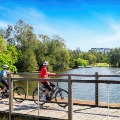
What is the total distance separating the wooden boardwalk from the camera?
8.62 metres

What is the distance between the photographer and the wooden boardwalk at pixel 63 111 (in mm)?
8625

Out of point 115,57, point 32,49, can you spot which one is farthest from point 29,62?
point 115,57

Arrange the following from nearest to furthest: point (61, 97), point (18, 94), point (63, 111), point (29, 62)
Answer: point (63, 111)
point (61, 97)
point (18, 94)
point (29, 62)

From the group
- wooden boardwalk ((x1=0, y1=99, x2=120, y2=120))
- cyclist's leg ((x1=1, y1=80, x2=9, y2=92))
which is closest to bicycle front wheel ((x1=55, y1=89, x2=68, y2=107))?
wooden boardwalk ((x1=0, y1=99, x2=120, y2=120))

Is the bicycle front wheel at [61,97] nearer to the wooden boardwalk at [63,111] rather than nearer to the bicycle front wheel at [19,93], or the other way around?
the wooden boardwalk at [63,111]

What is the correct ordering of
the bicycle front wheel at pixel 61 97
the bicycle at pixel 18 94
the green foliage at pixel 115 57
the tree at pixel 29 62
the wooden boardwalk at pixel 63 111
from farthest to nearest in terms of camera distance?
the green foliage at pixel 115 57 < the tree at pixel 29 62 < the bicycle at pixel 18 94 < the bicycle front wheel at pixel 61 97 < the wooden boardwalk at pixel 63 111

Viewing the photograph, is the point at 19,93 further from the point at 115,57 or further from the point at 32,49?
the point at 115,57

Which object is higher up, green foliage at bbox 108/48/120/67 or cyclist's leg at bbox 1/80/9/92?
green foliage at bbox 108/48/120/67

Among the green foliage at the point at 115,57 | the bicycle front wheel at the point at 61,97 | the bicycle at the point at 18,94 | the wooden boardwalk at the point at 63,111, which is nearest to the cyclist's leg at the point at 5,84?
the bicycle at the point at 18,94

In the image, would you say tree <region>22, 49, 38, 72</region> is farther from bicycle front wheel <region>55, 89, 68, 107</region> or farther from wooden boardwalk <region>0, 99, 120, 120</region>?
bicycle front wheel <region>55, 89, 68, 107</region>

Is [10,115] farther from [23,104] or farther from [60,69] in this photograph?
[60,69]

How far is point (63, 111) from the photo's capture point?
9.55m

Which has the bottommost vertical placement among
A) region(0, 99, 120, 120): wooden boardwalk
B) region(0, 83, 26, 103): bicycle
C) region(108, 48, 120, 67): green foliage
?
region(0, 99, 120, 120): wooden boardwalk

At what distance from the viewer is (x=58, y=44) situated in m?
84.6
